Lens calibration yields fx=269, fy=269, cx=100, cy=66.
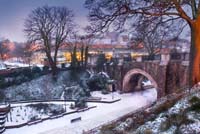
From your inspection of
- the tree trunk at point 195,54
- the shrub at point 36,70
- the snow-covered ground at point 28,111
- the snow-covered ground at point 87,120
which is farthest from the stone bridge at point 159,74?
the shrub at point 36,70

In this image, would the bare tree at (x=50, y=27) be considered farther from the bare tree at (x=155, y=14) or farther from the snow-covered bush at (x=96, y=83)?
the bare tree at (x=155, y=14)

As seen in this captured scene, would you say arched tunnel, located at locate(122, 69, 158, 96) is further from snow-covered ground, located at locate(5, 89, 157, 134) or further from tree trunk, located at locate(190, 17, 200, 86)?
tree trunk, located at locate(190, 17, 200, 86)

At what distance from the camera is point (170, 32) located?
793 centimetres

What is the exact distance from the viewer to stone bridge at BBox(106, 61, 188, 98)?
663 inches

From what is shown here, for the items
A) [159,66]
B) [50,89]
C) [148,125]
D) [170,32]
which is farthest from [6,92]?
[148,125]

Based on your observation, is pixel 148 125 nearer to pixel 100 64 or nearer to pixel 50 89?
pixel 50 89

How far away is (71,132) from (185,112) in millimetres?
8404

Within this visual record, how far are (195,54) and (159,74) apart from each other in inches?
466

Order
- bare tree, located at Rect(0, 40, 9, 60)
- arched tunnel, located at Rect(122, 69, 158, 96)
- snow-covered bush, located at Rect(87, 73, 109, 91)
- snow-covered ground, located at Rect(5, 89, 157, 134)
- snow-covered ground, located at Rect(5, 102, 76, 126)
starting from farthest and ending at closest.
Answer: bare tree, located at Rect(0, 40, 9, 60)
snow-covered bush, located at Rect(87, 73, 109, 91)
arched tunnel, located at Rect(122, 69, 158, 96)
snow-covered ground, located at Rect(5, 102, 76, 126)
snow-covered ground, located at Rect(5, 89, 157, 134)

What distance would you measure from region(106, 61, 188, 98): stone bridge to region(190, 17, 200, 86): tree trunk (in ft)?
23.6

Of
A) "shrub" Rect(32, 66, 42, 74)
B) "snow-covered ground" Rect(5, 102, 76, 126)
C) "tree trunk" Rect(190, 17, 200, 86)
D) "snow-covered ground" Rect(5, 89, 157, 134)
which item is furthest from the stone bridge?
"shrub" Rect(32, 66, 42, 74)

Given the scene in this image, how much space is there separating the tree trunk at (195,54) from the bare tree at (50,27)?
62.1 feet

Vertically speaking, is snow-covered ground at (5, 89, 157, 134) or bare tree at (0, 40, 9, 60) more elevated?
bare tree at (0, 40, 9, 60)

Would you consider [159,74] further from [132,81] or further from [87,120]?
[87,120]
